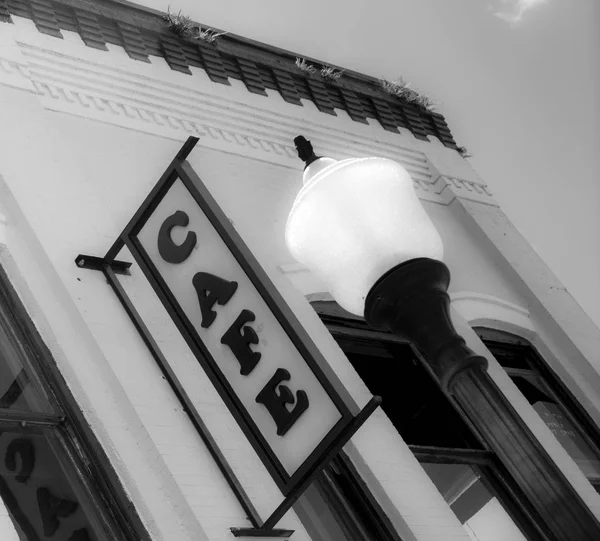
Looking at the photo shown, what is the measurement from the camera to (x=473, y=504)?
5.15 m

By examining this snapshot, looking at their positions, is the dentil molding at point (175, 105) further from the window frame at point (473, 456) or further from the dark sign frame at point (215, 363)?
the dark sign frame at point (215, 363)

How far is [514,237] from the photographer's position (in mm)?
7371

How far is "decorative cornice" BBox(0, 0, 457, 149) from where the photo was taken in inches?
226

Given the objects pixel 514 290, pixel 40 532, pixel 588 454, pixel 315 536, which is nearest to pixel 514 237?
pixel 514 290

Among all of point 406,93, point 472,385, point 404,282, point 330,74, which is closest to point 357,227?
point 404,282

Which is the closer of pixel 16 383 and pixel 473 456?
pixel 16 383

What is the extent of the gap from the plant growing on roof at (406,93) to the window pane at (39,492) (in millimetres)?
5459

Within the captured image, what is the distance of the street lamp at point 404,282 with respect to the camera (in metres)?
2.13

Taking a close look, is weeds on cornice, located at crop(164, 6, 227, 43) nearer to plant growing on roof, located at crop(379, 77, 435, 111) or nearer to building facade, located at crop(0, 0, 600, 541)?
building facade, located at crop(0, 0, 600, 541)

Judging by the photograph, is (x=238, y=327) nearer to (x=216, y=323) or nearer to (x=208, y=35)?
(x=216, y=323)

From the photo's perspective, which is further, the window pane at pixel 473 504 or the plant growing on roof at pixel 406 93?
the plant growing on roof at pixel 406 93

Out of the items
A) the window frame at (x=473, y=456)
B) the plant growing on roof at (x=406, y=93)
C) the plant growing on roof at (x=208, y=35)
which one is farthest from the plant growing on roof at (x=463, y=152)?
the window frame at (x=473, y=456)

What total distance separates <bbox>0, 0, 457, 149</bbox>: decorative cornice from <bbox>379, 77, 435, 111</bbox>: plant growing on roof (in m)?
0.06

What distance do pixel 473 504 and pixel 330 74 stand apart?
3.95 meters
